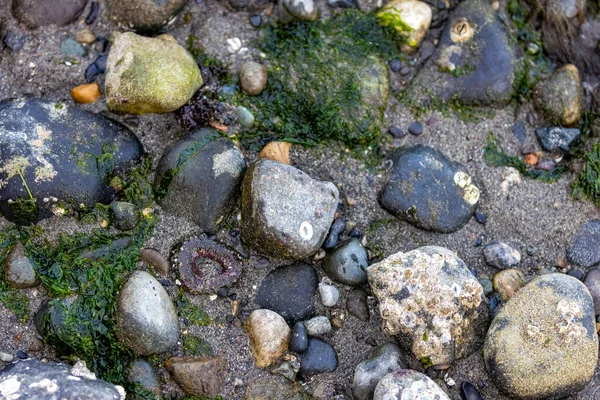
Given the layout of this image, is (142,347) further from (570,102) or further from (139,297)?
(570,102)

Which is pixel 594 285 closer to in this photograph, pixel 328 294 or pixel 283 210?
pixel 328 294

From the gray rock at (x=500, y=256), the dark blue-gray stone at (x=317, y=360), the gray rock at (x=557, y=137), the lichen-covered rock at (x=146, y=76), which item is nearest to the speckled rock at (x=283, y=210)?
the dark blue-gray stone at (x=317, y=360)

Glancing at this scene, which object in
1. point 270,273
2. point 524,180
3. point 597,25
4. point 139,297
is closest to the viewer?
point 139,297

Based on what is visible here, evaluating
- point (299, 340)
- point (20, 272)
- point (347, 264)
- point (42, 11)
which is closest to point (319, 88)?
point (347, 264)

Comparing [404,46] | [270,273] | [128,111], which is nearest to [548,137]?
[404,46]

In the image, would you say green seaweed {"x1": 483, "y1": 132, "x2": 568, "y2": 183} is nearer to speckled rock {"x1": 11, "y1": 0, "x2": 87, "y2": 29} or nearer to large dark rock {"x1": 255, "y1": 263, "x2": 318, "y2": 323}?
large dark rock {"x1": 255, "y1": 263, "x2": 318, "y2": 323}

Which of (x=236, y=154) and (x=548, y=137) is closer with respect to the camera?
(x=236, y=154)
